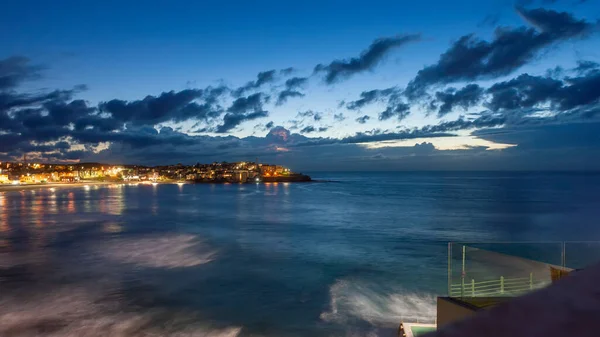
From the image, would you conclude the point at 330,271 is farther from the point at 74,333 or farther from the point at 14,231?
the point at 14,231

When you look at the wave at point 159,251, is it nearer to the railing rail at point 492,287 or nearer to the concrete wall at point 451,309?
the concrete wall at point 451,309

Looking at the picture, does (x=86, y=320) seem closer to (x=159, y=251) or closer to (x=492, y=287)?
(x=492, y=287)

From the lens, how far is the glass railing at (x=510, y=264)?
852 centimetres

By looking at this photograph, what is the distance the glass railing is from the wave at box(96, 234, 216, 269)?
16.7 meters

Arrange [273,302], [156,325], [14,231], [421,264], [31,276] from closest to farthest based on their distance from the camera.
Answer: [156,325], [273,302], [31,276], [421,264], [14,231]

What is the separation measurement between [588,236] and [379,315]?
1276 inches

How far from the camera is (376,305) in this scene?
16422 millimetres

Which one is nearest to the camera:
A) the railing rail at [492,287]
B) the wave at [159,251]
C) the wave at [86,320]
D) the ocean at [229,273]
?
the railing rail at [492,287]

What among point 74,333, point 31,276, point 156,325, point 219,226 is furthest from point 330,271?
point 219,226

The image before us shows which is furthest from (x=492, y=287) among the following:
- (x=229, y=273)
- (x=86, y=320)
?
(x=229, y=273)

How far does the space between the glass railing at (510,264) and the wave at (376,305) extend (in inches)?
Answer: 230

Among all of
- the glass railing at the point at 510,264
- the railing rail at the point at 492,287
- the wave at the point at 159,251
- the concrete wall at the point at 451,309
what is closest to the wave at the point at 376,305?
the concrete wall at the point at 451,309

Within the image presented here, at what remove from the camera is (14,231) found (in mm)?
36188

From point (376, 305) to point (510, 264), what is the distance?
8543 millimetres
